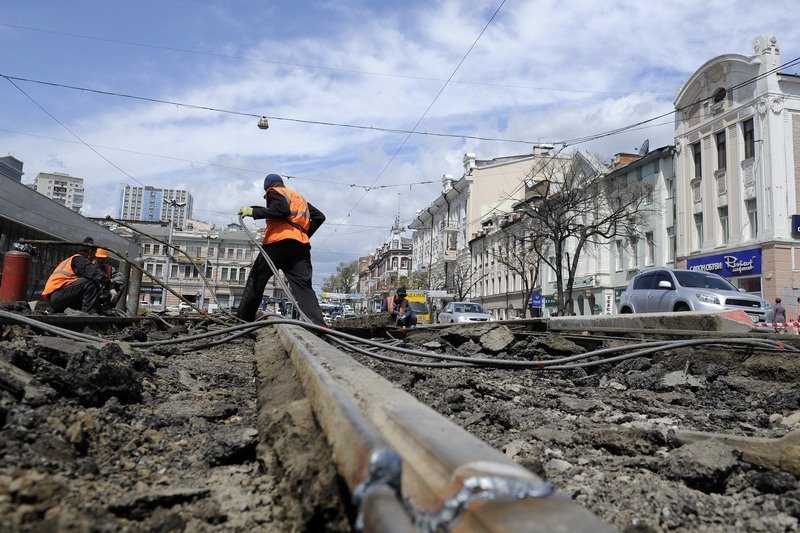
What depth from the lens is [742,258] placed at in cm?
2636

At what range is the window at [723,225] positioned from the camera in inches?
1109

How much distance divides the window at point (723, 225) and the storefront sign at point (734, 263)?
0.99 m

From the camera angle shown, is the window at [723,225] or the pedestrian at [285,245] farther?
the window at [723,225]

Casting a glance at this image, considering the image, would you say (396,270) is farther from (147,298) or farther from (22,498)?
(22,498)

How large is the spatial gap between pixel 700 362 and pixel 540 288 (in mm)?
43071

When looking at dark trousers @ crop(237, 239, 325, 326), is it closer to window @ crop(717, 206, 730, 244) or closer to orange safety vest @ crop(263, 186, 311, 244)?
orange safety vest @ crop(263, 186, 311, 244)

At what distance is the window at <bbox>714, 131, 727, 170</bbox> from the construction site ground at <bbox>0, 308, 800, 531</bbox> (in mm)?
27761

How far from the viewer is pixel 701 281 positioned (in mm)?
12812

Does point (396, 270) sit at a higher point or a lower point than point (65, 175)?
lower

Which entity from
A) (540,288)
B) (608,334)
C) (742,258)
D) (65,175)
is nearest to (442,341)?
(608,334)

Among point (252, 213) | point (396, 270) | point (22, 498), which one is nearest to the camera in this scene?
point (22, 498)

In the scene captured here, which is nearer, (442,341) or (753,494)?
(753,494)

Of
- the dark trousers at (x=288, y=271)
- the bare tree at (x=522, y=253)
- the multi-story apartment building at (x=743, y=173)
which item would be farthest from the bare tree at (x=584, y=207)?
the dark trousers at (x=288, y=271)

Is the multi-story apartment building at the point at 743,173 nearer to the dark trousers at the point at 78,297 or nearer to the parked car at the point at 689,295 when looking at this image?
the parked car at the point at 689,295
